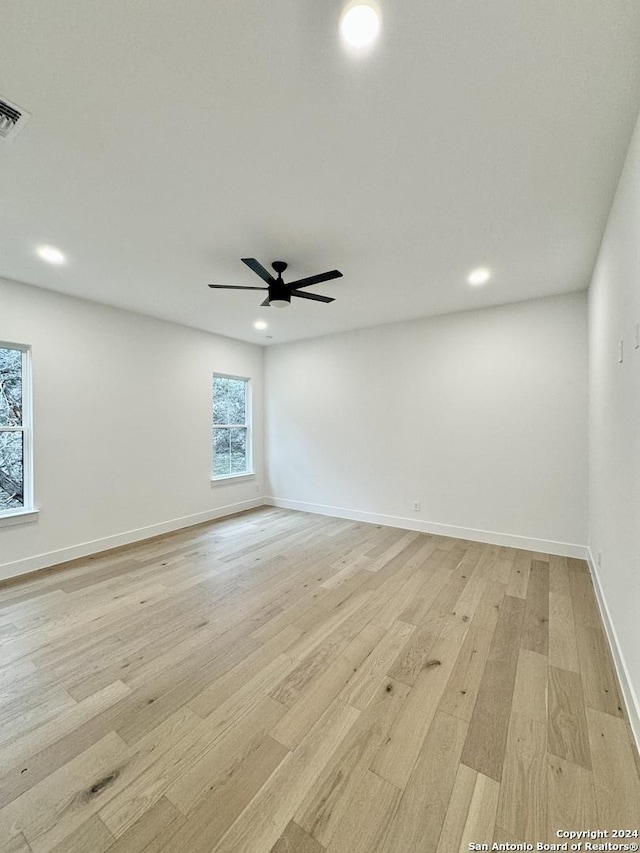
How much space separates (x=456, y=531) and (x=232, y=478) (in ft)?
10.7

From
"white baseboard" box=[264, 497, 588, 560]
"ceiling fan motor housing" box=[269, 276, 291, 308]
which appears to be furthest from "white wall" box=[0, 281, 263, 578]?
"ceiling fan motor housing" box=[269, 276, 291, 308]

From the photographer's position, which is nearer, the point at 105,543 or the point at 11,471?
→ the point at 11,471

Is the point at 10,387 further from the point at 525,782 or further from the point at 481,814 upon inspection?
the point at 525,782

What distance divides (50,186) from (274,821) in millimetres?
3140

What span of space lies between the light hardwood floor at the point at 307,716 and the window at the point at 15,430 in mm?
809

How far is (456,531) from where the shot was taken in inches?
162

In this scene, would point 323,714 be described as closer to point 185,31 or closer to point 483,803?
point 483,803

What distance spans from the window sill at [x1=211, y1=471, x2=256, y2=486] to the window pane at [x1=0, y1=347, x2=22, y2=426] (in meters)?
2.38

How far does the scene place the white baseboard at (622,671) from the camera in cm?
147

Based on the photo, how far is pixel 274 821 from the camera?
1.17 meters

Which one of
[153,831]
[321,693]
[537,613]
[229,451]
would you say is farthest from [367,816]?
[229,451]

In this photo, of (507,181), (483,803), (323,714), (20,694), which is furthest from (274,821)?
(507,181)

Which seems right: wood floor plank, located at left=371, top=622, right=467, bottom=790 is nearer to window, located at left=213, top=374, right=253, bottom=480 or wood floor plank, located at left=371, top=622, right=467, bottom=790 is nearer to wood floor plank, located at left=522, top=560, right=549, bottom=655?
wood floor plank, located at left=522, top=560, right=549, bottom=655

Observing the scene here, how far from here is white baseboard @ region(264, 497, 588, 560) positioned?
11.6 ft
